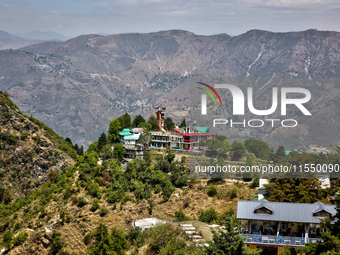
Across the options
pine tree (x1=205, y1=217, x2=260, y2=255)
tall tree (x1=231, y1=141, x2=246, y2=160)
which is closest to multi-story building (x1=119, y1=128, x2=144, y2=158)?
tall tree (x1=231, y1=141, x2=246, y2=160)

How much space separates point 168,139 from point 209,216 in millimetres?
23267

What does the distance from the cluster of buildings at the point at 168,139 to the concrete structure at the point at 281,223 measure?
25.5 m

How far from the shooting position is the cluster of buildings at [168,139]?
62219 millimetres

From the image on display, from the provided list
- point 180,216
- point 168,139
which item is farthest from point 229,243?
point 168,139

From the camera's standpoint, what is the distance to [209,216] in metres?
46.2

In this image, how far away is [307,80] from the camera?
4388 centimetres

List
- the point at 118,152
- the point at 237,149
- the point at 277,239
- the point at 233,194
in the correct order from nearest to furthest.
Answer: the point at 277,239, the point at 233,194, the point at 237,149, the point at 118,152

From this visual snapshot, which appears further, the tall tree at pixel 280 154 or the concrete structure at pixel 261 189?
the tall tree at pixel 280 154

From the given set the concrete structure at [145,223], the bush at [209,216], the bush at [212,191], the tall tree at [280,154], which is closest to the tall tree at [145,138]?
the bush at [212,191]

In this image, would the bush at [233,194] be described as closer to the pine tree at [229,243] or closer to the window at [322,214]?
the window at [322,214]

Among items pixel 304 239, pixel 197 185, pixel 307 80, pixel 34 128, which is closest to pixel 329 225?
pixel 304 239

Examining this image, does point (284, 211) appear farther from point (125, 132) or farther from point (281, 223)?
point (125, 132)

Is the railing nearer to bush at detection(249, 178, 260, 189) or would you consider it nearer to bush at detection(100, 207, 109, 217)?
bush at detection(249, 178, 260, 189)

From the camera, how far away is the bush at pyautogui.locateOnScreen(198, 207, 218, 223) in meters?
45.9
